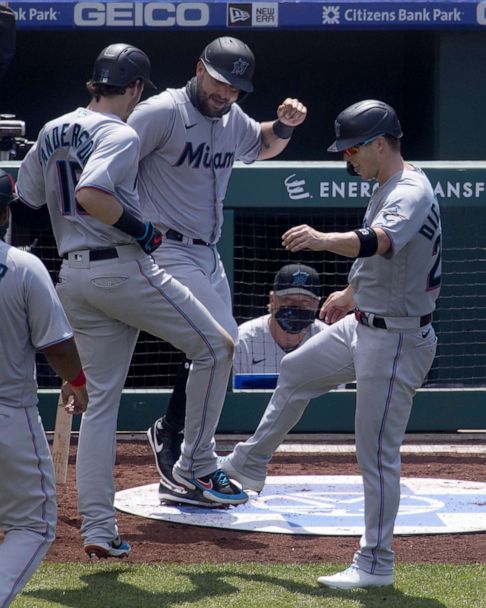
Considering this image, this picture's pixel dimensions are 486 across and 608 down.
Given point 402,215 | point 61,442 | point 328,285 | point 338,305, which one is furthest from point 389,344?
point 328,285

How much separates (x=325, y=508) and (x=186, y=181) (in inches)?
55.8

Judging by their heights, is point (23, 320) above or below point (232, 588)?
above

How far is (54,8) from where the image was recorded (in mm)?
8062

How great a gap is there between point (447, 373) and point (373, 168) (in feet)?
10.6

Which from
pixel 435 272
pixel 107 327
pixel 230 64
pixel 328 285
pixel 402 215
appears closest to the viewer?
pixel 402 215

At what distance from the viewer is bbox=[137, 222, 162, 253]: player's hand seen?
160 inches

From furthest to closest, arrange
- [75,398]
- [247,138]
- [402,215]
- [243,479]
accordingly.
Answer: [247,138] → [243,479] → [402,215] → [75,398]

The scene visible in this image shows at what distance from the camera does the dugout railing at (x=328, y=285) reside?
20.9 ft

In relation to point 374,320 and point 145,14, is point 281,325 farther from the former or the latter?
point 145,14

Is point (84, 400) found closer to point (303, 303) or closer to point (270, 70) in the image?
point (303, 303)

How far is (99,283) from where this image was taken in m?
4.14

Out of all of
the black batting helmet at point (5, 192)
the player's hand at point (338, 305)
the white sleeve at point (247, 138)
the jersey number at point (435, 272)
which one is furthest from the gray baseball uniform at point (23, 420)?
the white sleeve at point (247, 138)

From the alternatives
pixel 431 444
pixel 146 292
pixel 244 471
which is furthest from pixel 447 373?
pixel 146 292

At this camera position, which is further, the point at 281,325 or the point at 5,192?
the point at 281,325
